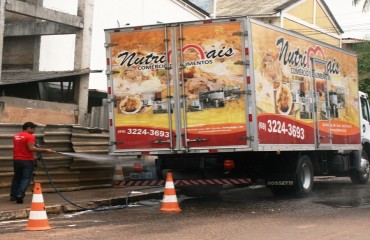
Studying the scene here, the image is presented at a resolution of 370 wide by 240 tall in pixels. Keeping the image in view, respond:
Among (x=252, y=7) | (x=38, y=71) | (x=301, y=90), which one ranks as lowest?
(x=301, y=90)

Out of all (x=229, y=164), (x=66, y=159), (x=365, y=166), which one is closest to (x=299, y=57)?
(x=229, y=164)

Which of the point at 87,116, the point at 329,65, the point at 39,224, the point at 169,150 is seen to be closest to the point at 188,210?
the point at 169,150

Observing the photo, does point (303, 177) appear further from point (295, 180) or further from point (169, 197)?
Answer: point (169, 197)

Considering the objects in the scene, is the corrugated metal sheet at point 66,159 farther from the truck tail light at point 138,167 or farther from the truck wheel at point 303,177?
the truck wheel at point 303,177

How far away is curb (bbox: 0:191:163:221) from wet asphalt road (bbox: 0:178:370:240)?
0.79 feet

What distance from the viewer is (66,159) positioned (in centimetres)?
1303

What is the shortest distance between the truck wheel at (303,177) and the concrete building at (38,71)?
631cm

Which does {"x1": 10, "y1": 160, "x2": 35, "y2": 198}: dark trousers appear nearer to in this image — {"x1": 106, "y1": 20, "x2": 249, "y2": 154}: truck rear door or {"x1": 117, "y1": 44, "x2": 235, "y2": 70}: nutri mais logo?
{"x1": 106, "y1": 20, "x2": 249, "y2": 154}: truck rear door

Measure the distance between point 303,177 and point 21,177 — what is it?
5.87 m

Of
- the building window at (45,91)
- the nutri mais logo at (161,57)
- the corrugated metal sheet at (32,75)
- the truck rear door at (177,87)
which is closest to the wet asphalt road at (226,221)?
the truck rear door at (177,87)

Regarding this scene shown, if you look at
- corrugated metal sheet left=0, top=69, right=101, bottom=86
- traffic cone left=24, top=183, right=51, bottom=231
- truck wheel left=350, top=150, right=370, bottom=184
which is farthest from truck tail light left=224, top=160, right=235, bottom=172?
truck wheel left=350, top=150, right=370, bottom=184

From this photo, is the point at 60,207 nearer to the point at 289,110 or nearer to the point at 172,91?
the point at 172,91

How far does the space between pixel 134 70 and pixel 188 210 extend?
290 cm

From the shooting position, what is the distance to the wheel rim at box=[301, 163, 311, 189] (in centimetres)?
1230
